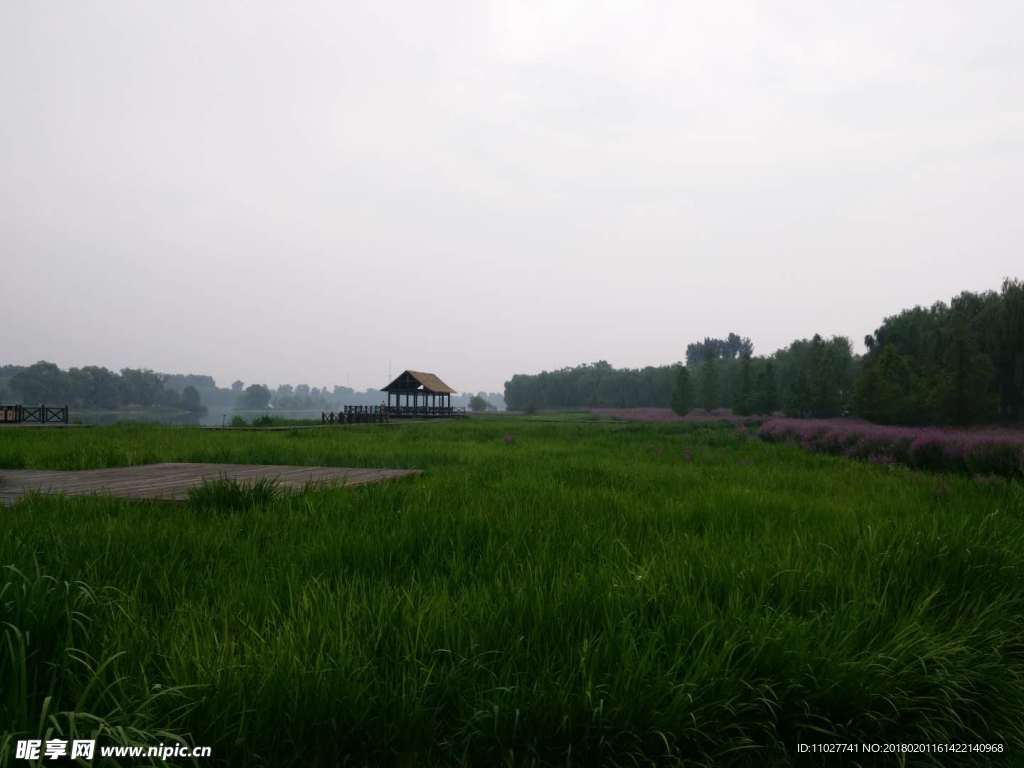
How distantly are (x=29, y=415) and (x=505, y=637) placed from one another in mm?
36902

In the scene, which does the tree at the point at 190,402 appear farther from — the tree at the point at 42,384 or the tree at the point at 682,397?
the tree at the point at 682,397

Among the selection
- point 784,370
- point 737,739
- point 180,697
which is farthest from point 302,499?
point 784,370

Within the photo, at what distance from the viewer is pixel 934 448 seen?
10250 mm

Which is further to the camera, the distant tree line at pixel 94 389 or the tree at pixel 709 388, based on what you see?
the distant tree line at pixel 94 389

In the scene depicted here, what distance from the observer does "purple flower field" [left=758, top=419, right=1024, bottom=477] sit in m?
8.68

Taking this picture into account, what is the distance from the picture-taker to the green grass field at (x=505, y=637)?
1626mm

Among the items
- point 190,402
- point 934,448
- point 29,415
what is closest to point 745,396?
point 934,448

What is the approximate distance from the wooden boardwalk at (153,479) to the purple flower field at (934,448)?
30.6ft

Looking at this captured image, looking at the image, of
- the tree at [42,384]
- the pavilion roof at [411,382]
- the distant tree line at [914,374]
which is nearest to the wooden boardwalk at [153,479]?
the distant tree line at [914,374]

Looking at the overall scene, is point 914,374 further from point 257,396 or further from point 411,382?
point 257,396

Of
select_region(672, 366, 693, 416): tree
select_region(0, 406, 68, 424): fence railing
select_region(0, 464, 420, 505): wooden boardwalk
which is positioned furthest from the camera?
select_region(672, 366, 693, 416): tree

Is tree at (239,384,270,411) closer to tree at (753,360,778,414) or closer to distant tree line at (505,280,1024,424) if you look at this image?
distant tree line at (505,280,1024,424)

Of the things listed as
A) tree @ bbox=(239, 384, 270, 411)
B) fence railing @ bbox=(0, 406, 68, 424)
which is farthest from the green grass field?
tree @ bbox=(239, 384, 270, 411)

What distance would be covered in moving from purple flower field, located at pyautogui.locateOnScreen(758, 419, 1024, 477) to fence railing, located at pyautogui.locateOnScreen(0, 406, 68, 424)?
31932 millimetres
